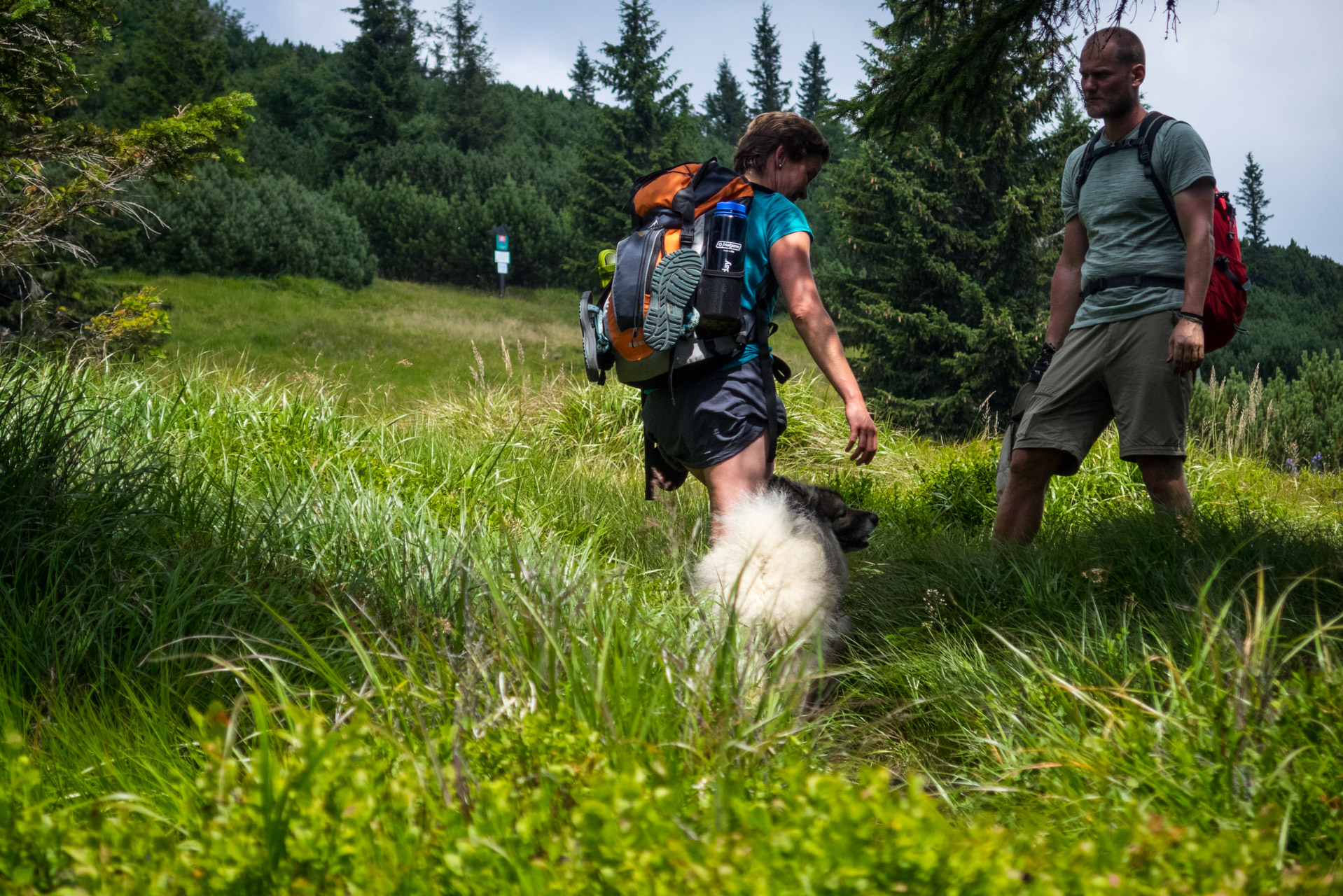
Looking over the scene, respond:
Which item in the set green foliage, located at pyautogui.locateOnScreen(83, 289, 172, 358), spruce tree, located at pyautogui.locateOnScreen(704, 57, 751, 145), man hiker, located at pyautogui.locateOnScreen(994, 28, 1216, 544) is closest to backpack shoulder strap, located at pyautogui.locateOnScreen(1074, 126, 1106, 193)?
man hiker, located at pyautogui.locateOnScreen(994, 28, 1216, 544)

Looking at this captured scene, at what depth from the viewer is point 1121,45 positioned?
341 cm

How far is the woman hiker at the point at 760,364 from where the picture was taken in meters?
2.94

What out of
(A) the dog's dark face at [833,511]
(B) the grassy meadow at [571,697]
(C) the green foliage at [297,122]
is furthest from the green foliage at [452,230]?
(A) the dog's dark face at [833,511]

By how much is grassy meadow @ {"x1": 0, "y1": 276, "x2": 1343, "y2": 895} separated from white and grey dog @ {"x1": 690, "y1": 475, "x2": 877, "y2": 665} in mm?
142

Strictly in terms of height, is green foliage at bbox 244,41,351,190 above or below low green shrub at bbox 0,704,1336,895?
above

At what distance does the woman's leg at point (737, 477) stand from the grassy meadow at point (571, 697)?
26 cm

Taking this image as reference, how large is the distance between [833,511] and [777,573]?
70cm

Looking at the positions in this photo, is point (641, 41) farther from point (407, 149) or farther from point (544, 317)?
point (407, 149)

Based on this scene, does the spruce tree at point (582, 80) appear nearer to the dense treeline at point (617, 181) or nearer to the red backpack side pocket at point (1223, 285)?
the dense treeline at point (617, 181)

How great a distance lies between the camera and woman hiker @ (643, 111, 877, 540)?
2.94 meters

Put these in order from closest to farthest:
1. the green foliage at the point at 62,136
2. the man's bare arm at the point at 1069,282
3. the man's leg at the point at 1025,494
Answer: the man's leg at the point at 1025,494 < the man's bare arm at the point at 1069,282 < the green foliage at the point at 62,136

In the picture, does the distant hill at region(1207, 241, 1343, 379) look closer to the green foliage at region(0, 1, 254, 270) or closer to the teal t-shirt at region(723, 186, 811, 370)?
the teal t-shirt at region(723, 186, 811, 370)

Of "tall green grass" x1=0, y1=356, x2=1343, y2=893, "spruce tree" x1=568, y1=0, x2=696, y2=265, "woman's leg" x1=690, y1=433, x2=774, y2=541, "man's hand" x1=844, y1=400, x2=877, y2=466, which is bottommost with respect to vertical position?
"tall green grass" x1=0, y1=356, x2=1343, y2=893

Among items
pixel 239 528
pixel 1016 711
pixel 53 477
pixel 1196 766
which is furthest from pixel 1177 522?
pixel 53 477
